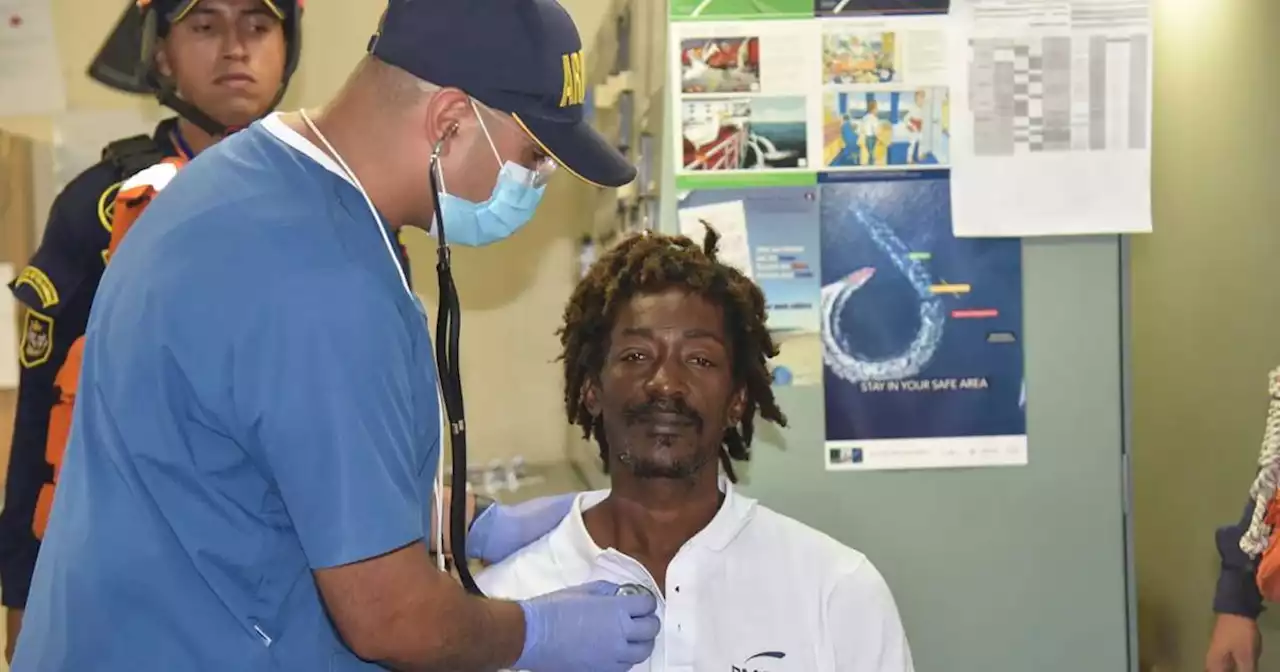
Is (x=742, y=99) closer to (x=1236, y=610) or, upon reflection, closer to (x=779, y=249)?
(x=779, y=249)

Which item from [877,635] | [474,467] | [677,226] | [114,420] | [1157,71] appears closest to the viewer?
[114,420]

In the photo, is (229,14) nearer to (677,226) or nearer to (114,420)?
(677,226)

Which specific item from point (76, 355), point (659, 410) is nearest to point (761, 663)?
point (659, 410)

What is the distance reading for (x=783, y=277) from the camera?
1.87 metres

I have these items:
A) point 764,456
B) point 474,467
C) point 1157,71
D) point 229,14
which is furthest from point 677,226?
point 1157,71

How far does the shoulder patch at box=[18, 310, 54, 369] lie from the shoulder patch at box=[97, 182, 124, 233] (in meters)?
0.18

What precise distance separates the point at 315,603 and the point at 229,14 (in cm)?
118

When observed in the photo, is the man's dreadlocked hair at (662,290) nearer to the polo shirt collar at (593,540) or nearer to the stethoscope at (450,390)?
the polo shirt collar at (593,540)

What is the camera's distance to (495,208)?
3.85 ft

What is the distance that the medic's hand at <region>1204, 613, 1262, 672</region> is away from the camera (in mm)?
1859

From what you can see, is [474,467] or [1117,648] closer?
[1117,648]

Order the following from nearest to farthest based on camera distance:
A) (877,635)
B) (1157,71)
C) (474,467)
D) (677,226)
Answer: (877,635), (677,226), (1157,71), (474,467)

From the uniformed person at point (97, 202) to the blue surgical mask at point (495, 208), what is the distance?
85 centimetres

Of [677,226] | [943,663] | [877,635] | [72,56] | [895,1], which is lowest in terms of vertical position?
[943,663]
